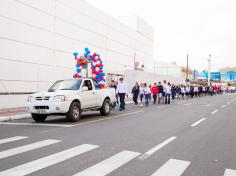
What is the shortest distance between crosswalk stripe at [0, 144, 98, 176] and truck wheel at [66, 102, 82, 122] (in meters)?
4.45

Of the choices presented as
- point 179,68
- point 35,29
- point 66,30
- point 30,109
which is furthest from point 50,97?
point 179,68

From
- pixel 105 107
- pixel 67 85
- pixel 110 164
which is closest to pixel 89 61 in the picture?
pixel 105 107

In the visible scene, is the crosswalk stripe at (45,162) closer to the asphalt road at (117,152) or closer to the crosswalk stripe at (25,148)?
the asphalt road at (117,152)

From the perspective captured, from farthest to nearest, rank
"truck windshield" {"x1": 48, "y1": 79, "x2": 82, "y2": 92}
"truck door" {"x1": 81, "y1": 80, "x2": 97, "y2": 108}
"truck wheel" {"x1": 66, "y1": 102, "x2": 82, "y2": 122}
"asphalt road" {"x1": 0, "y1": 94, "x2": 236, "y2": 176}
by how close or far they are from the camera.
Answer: "truck door" {"x1": 81, "y1": 80, "x2": 97, "y2": 108}
"truck windshield" {"x1": 48, "y1": 79, "x2": 82, "y2": 92}
"truck wheel" {"x1": 66, "y1": 102, "x2": 82, "y2": 122}
"asphalt road" {"x1": 0, "y1": 94, "x2": 236, "y2": 176}

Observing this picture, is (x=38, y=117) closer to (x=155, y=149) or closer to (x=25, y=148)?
(x=25, y=148)

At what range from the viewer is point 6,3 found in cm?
1823

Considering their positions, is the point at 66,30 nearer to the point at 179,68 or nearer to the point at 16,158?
the point at 16,158

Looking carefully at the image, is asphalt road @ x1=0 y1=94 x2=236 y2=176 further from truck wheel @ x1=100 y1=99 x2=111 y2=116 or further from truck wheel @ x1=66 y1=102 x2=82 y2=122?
truck wheel @ x1=100 y1=99 x2=111 y2=116

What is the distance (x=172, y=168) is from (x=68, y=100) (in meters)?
6.56

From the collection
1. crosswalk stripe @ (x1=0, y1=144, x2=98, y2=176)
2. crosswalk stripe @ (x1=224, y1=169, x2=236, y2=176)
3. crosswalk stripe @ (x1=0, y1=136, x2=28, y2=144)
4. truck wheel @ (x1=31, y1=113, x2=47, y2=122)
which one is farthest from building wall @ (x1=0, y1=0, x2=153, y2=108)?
crosswalk stripe @ (x1=224, y1=169, x2=236, y2=176)

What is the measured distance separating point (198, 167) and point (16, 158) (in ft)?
10.9

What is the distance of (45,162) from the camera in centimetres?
520

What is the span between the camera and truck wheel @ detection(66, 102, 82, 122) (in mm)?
10967

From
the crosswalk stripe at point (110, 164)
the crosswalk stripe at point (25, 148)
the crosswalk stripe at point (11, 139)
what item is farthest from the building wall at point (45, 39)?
the crosswalk stripe at point (110, 164)
